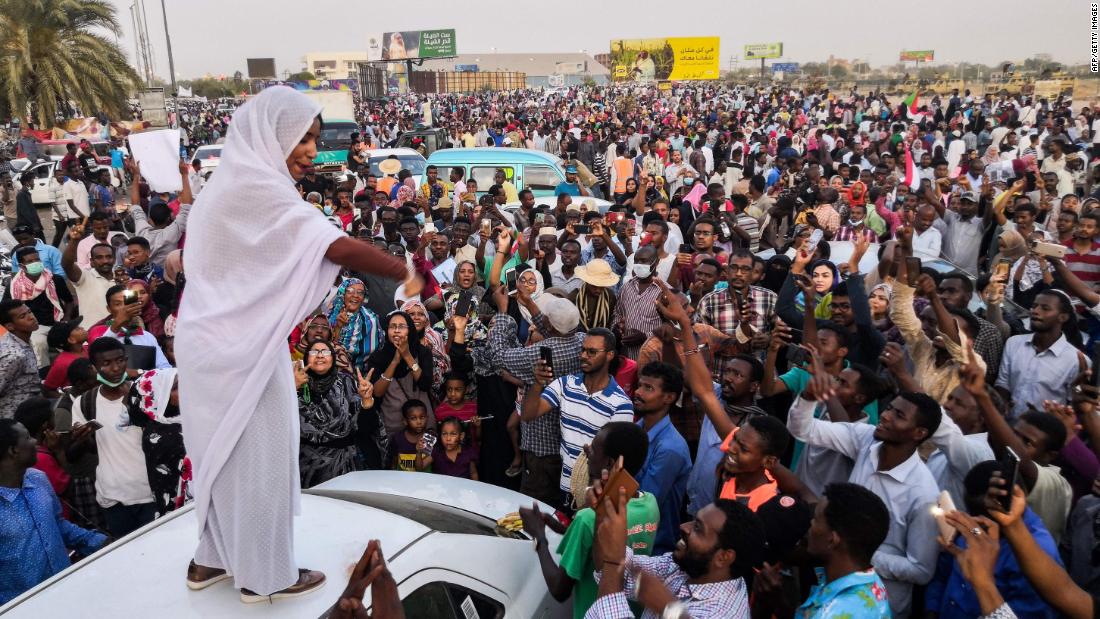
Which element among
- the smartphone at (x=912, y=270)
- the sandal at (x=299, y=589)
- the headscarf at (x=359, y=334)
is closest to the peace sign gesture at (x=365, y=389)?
the headscarf at (x=359, y=334)

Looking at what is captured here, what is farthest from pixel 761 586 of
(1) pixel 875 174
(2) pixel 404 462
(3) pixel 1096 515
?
(1) pixel 875 174

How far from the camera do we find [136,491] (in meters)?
4.13

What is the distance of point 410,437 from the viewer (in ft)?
16.7

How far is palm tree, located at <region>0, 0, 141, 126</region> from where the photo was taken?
23109 mm

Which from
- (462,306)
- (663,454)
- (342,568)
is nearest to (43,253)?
(462,306)

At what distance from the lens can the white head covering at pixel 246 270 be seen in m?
2.29

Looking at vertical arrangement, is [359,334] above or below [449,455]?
above

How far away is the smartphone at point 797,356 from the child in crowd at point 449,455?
218 centimetres

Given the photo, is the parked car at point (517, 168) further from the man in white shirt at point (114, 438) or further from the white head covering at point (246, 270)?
the white head covering at point (246, 270)

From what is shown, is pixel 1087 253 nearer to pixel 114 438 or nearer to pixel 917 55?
pixel 114 438

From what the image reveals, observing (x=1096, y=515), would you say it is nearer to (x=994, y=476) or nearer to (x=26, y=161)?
(x=994, y=476)

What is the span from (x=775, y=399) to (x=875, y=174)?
7883 mm

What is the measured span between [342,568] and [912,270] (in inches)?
151

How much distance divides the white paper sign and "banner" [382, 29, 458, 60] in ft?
150
